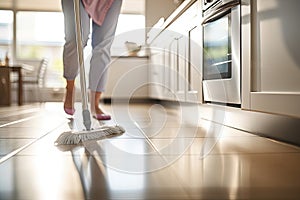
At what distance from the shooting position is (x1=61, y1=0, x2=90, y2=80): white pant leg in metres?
2.21

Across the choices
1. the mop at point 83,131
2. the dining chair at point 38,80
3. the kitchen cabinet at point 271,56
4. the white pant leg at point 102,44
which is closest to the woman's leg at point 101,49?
the white pant leg at point 102,44

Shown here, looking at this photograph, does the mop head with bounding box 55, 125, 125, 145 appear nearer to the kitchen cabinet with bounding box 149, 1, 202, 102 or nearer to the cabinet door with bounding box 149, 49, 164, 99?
the kitchen cabinet with bounding box 149, 1, 202, 102

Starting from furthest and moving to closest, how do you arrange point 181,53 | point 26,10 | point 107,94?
point 26,10 < point 107,94 < point 181,53

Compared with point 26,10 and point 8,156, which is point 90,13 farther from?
point 26,10

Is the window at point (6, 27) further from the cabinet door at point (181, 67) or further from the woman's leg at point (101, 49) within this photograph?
the woman's leg at point (101, 49)

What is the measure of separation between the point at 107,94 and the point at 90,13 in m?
3.59

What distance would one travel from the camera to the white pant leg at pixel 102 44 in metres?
2.26

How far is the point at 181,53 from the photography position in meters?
2.93

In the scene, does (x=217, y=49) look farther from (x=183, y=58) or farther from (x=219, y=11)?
(x=183, y=58)

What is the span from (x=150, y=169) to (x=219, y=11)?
1.18 meters

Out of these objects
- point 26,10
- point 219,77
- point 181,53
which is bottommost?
point 219,77

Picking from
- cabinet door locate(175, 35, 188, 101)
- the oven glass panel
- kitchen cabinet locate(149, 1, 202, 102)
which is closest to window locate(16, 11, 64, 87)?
kitchen cabinet locate(149, 1, 202, 102)

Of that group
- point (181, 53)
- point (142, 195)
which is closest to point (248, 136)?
point (142, 195)

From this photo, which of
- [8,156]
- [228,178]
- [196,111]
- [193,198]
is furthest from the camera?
[196,111]
